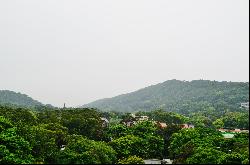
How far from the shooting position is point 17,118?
35.1 m

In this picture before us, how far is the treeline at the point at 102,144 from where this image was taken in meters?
24.4

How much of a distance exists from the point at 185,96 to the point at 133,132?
107 m

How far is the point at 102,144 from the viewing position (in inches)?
1146

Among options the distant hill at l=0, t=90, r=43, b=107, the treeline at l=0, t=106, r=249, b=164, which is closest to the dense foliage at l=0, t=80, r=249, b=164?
the treeline at l=0, t=106, r=249, b=164

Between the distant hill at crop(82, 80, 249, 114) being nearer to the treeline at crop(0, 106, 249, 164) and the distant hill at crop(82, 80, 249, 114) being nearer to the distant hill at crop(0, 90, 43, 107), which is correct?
the distant hill at crop(0, 90, 43, 107)

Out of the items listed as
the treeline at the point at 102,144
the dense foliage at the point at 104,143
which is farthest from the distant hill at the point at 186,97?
the treeline at the point at 102,144

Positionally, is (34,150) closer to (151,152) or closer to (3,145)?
(3,145)

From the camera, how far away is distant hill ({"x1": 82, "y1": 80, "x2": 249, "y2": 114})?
4326 inches

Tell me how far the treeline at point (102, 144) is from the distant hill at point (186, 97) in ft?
207

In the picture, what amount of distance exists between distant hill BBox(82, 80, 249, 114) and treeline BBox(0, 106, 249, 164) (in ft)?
207

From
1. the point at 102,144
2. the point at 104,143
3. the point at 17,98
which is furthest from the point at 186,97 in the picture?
the point at 102,144

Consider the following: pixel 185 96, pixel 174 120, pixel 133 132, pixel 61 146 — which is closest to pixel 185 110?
pixel 185 96

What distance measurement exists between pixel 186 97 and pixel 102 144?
114 metres

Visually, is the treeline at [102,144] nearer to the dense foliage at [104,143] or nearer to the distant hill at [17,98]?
the dense foliage at [104,143]
